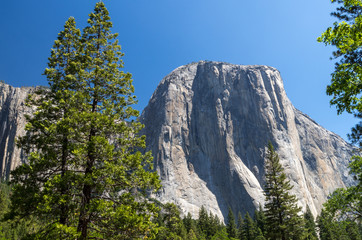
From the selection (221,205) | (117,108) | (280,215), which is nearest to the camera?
(117,108)

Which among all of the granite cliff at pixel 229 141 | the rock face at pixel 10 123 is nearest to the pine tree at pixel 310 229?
the granite cliff at pixel 229 141

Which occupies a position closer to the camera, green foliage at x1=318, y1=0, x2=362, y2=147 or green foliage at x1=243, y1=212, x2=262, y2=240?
green foliage at x1=318, y1=0, x2=362, y2=147

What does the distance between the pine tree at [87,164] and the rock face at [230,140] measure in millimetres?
93683

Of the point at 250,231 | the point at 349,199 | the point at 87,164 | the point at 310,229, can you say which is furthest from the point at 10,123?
the point at 349,199

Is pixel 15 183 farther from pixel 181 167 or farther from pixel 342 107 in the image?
pixel 181 167

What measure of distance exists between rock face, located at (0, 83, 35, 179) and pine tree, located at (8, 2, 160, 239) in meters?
162

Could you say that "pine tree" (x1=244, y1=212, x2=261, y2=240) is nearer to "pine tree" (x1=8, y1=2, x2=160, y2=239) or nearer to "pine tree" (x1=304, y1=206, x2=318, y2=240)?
"pine tree" (x1=304, y1=206, x2=318, y2=240)

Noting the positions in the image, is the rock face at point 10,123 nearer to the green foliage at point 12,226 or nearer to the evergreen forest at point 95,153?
the green foliage at point 12,226

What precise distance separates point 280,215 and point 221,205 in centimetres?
9004

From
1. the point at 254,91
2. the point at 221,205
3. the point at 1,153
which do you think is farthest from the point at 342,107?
the point at 1,153

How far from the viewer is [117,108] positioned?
433 inches

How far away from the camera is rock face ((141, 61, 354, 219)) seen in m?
108

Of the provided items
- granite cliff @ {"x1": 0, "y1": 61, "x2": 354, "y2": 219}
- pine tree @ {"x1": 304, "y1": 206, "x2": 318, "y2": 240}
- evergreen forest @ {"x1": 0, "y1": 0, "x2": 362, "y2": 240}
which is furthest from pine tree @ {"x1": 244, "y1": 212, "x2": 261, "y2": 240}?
granite cliff @ {"x1": 0, "y1": 61, "x2": 354, "y2": 219}

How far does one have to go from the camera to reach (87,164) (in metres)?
9.70
